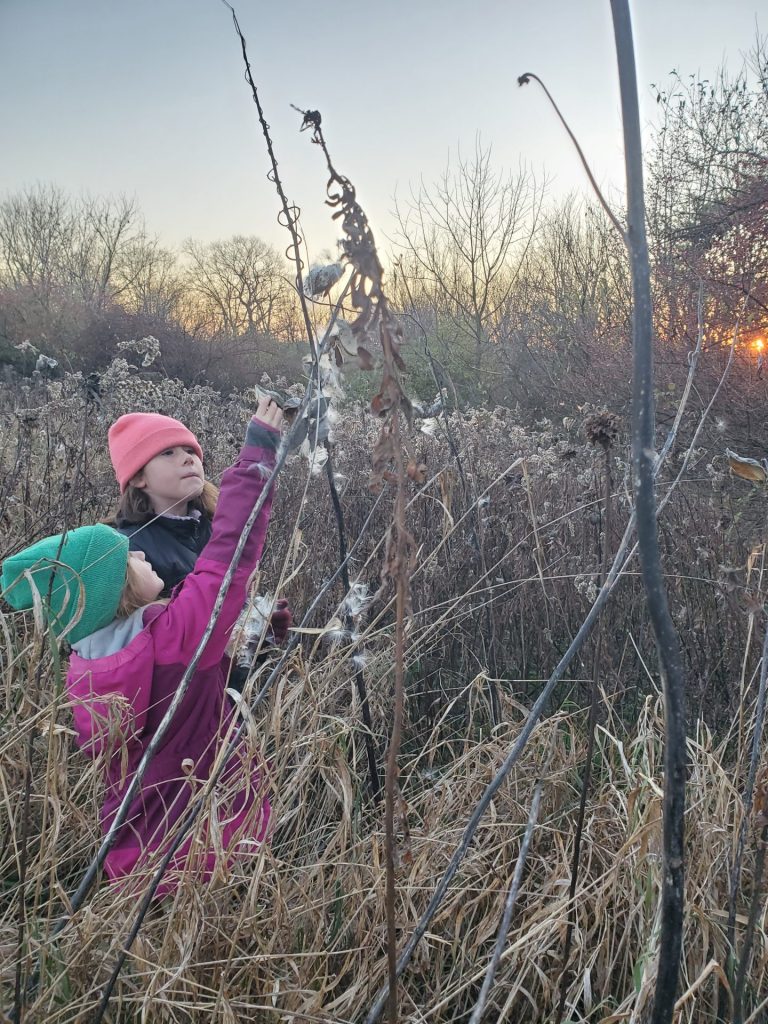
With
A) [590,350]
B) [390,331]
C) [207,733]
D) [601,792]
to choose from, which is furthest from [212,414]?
[590,350]

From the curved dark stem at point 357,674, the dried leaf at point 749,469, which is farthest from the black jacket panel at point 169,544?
the dried leaf at point 749,469

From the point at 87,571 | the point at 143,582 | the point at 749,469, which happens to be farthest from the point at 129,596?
the point at 749,469

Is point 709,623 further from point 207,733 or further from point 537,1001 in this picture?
point 207,733

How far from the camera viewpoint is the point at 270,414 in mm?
1584

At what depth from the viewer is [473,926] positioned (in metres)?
1.65

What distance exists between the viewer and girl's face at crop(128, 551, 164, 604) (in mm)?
1731

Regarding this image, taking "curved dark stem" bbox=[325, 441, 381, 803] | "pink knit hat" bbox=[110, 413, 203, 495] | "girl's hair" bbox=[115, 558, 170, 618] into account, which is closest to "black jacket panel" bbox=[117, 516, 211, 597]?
"pink knit hat" bbox=[110, 413, 203, 495]

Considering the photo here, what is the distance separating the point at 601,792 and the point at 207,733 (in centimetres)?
105

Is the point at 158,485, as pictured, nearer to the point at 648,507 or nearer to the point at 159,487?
the point at 159,487

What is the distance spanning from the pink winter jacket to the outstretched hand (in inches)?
0.9

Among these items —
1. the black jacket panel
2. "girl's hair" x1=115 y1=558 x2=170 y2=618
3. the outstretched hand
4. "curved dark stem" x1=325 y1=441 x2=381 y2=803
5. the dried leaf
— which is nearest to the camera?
the dried leaf

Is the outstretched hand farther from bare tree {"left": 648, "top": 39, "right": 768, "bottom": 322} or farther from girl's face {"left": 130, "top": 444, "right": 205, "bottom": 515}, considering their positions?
bare tree {"left": 648, "top": 39, "right": 768, "bottom": 322}

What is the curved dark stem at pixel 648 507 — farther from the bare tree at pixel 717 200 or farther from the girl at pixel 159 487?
the bare tree at pixel 717 200

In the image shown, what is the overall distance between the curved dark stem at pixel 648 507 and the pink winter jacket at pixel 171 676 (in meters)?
0.99
